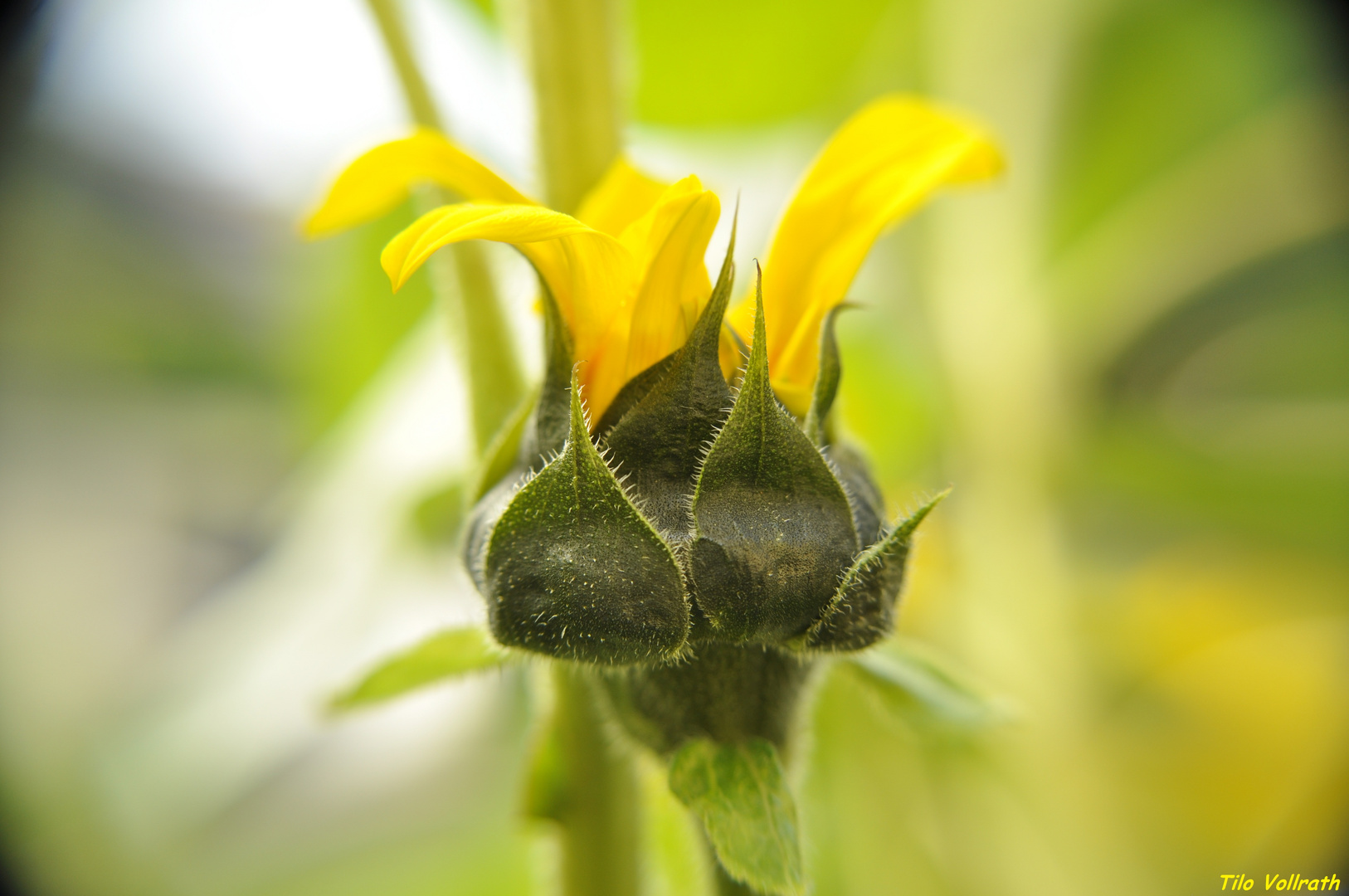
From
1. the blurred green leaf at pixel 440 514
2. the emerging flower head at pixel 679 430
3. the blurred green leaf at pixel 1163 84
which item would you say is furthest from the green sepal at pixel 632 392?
the blurred green leaf at pixel 1163 84

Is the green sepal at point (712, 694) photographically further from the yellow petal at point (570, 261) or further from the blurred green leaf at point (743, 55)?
the blurred green leaf at point (743, 55)

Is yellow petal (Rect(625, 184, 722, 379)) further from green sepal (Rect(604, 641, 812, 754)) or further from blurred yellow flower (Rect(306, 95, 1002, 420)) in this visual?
green sepal (Rect(604, 641, 812, 754))

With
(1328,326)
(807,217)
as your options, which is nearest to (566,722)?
(807,217)

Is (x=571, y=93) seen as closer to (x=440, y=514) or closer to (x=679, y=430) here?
(x=679, y=430)

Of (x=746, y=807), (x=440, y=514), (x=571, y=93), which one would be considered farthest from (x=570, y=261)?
(x=440, y=514)

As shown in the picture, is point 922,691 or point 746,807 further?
point 922,691

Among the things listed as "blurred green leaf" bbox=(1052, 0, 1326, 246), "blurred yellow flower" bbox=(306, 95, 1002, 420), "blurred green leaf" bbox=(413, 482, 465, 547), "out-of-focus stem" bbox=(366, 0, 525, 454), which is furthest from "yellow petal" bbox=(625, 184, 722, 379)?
"blurred green leaf" bbox=(1052, 0, 1326, 246)
